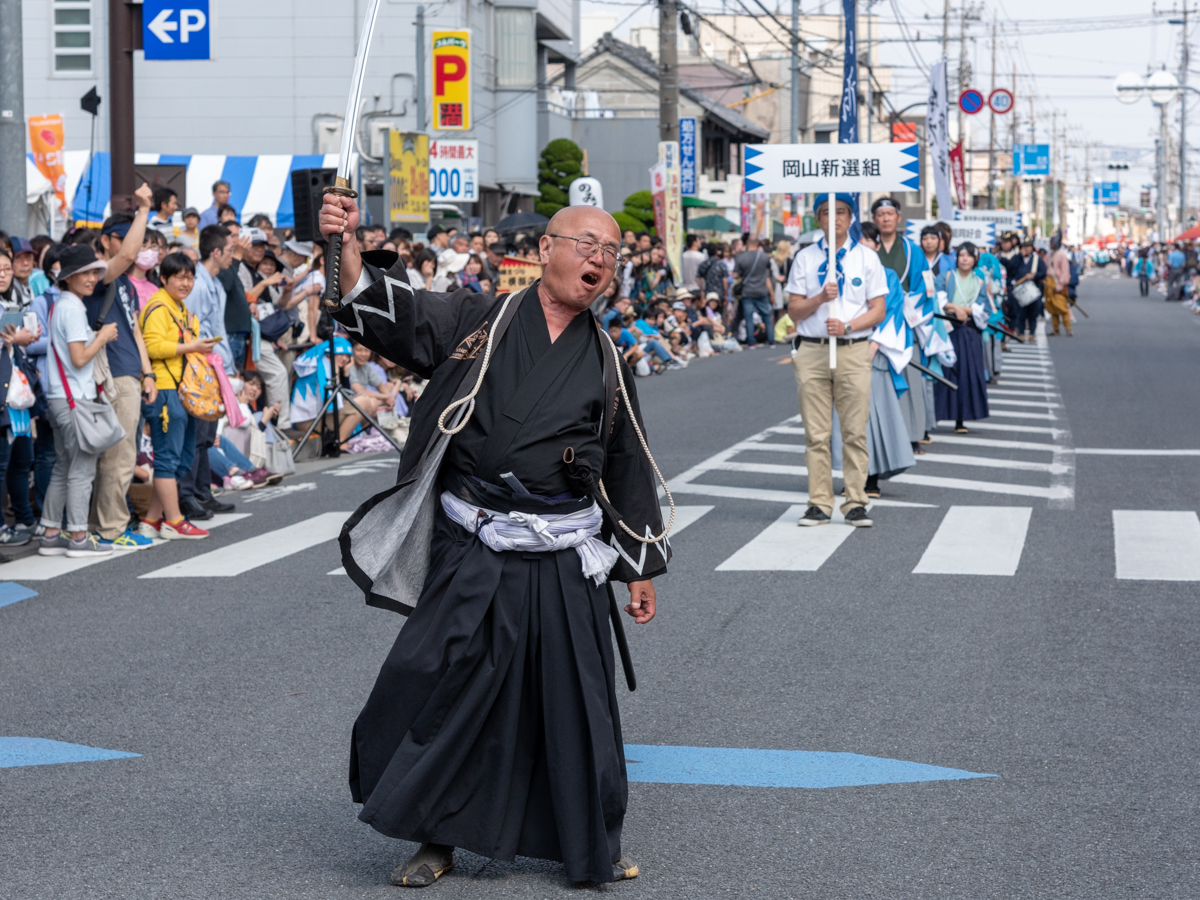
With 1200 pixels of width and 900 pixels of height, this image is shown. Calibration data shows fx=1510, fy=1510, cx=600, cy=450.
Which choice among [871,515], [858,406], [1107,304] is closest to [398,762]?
[858,406]

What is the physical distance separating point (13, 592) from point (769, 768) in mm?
4931

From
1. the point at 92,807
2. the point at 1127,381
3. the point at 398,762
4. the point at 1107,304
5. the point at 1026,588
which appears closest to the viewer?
the point at 398,762

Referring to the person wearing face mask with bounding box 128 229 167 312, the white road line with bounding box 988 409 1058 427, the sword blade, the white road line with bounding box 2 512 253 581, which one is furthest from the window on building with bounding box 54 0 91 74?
the sword blade

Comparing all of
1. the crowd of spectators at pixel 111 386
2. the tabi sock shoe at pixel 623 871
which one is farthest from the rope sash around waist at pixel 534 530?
the crowd of spectators at pixel 111 386

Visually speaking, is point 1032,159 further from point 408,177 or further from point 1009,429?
point 1009,429

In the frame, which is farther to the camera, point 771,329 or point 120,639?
A: point 771,329

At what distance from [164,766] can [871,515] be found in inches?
248

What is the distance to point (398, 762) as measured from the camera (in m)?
3.99

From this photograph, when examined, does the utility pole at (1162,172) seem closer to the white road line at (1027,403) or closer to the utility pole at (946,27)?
the utility pole at (946,27)

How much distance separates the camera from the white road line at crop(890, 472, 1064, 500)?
11469 mm

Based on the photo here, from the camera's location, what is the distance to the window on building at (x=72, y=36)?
3644 cm

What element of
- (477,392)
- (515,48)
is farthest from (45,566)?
(515,48)

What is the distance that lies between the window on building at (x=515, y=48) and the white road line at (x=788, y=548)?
33.2m

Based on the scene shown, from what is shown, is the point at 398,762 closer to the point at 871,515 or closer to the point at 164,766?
the point at 164,766
